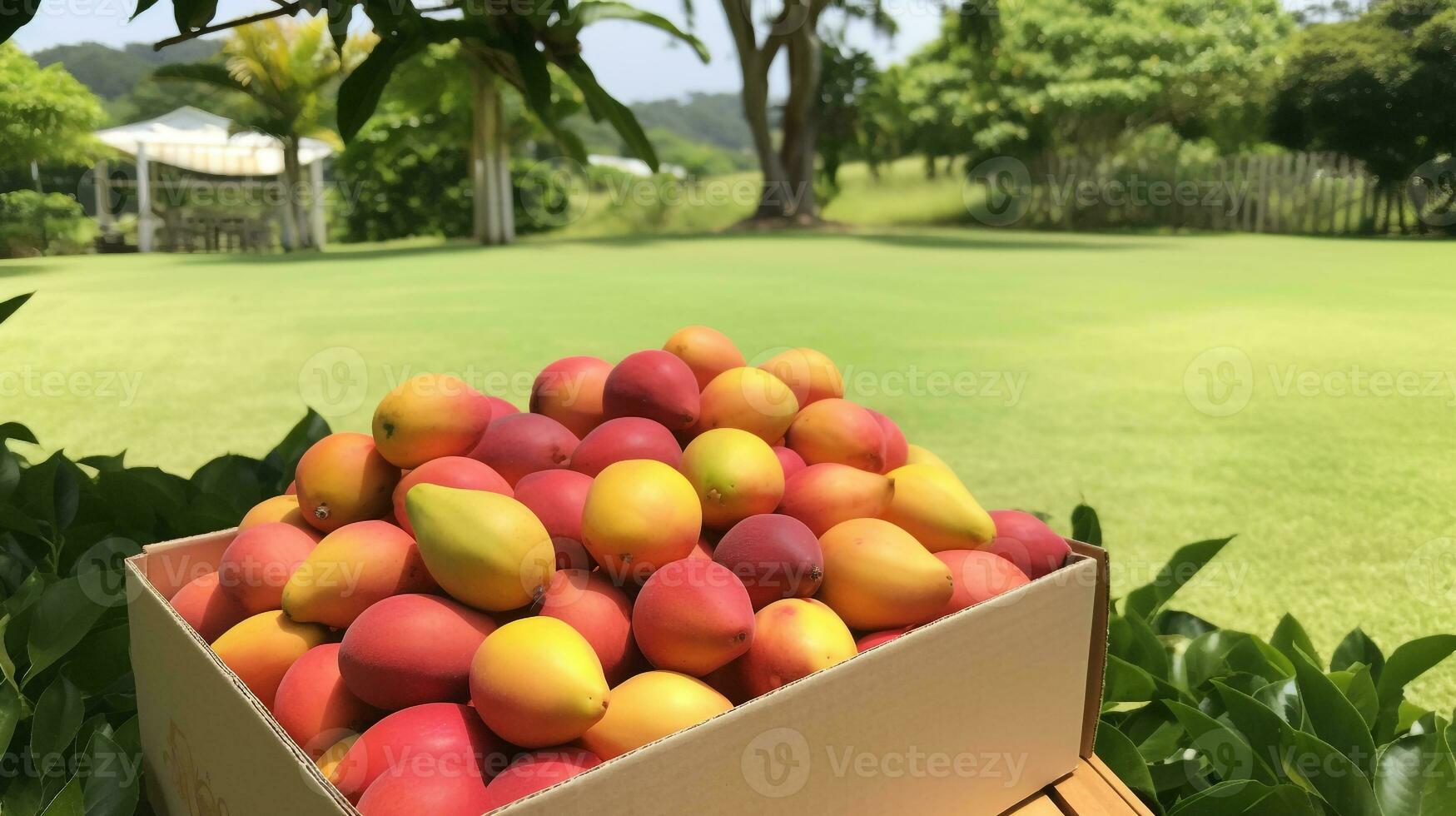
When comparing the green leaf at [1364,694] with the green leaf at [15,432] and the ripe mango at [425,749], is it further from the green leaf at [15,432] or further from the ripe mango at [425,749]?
the green leaf at [15,432]

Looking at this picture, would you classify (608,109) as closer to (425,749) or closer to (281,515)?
(281,515)

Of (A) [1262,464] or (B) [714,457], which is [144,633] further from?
(A) [1262,464]

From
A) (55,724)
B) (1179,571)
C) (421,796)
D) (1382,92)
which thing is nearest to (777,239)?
(1382,92)

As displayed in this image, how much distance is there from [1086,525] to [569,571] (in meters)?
0.90

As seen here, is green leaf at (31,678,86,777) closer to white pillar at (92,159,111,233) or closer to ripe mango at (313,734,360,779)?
ripe mango at (313,734,360,779)

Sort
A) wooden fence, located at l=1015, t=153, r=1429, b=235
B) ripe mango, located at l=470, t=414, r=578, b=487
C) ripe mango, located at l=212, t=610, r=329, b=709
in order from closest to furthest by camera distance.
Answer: ripe mango, located at l=212, t=610, r=329, b=709 → ripe mango, located at l=470, t=414, r=578, b=487 → wooden fence, located at l=1015, t=153, r=1429, b=235

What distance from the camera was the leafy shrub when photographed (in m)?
2.22

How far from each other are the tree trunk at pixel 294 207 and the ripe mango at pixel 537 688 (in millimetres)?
10033

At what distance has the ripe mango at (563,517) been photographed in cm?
95

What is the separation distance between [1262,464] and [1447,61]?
1.79 m

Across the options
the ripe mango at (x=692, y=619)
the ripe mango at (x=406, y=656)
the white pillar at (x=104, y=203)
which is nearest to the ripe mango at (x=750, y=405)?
the ripe mango at (x=692, y=619)

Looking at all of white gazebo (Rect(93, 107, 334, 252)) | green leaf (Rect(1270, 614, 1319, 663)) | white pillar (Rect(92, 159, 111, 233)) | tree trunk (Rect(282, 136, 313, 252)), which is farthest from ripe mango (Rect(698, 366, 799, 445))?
tree trunk (Rect(282, 136, 313, 252))

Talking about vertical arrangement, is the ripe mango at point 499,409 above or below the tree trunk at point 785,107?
below

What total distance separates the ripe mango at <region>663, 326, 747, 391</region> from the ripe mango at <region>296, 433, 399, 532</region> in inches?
15.7
